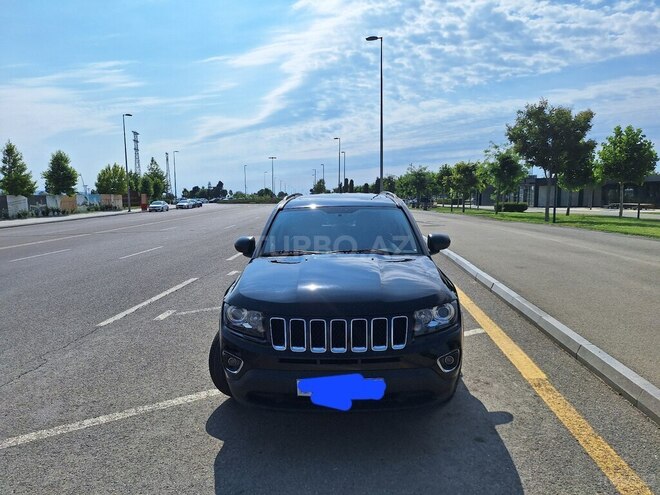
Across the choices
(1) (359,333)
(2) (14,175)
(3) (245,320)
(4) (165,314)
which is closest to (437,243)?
(1) (359,333)

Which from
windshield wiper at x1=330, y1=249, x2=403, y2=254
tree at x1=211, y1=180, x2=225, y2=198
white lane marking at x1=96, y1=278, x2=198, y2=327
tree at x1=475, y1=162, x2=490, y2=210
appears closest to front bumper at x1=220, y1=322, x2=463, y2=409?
windshield wiper at x1=330, y1=249, x2=403, y2=254

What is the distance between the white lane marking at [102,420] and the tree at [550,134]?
29.3m

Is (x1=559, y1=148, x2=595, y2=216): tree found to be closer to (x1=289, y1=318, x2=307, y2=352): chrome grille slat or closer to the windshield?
the windshield

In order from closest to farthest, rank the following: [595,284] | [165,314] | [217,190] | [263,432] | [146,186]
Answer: [263,432] < [165,314] < [595,284] < [146,186] < [217,190]

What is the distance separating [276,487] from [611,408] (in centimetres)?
256

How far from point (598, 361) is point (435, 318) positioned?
2228 millimetres

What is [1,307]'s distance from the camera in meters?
7.39

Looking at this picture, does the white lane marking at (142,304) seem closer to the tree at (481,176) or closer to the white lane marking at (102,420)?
the white lane marking at (102,420)

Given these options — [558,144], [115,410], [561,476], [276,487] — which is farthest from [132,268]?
[558,144]

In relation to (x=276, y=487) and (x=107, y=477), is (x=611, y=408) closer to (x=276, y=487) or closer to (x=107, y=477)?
(x=276, y=487)

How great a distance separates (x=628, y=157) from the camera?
30.6 m

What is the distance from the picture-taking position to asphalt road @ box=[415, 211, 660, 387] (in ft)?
16.6

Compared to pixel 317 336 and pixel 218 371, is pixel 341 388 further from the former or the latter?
pixel 218 371

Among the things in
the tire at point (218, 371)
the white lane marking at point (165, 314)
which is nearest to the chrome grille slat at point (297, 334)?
the tire at point (218, 371)
